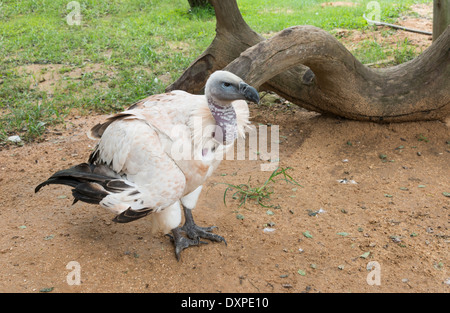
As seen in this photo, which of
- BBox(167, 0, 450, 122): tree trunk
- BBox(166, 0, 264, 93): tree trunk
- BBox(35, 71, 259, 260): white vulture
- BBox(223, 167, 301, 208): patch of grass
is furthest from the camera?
BBox(166, 0, 264, 93): tree trunk

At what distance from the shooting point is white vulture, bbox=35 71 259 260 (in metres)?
2.68

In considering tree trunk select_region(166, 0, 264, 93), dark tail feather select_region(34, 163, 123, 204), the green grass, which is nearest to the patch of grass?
dark tail feather select_region(34, 163, 123, 204)

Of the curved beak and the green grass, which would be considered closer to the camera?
the curved beak

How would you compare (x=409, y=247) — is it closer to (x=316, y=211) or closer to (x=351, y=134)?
(x=316, y=211)

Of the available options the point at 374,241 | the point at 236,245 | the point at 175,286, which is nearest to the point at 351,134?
the point at 374,241

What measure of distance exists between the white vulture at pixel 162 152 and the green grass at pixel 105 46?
2.58 m

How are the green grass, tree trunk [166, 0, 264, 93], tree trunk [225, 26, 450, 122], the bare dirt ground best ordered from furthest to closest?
1. the green grass
2. tree trunk [166, 0, 264, 93]
3. tree trunk [225, 26, 450, 122]
4. the bare dirt ground

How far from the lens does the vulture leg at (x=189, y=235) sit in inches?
124

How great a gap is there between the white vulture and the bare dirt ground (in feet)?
1.27

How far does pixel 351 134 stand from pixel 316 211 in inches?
54.8

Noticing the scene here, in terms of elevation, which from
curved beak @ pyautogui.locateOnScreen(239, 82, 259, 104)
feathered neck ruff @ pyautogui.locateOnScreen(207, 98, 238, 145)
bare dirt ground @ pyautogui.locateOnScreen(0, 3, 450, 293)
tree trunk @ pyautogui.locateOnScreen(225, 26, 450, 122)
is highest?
curved beak @ pyautogui.locateOnScreen(239, 82, 259, 104)

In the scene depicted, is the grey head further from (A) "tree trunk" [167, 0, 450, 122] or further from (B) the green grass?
(B) the green grass

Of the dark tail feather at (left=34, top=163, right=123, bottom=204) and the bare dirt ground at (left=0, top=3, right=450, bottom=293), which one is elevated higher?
the dark tail feather at (left=34, top=163, right=123, bottom=204)

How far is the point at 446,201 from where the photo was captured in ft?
11.6
